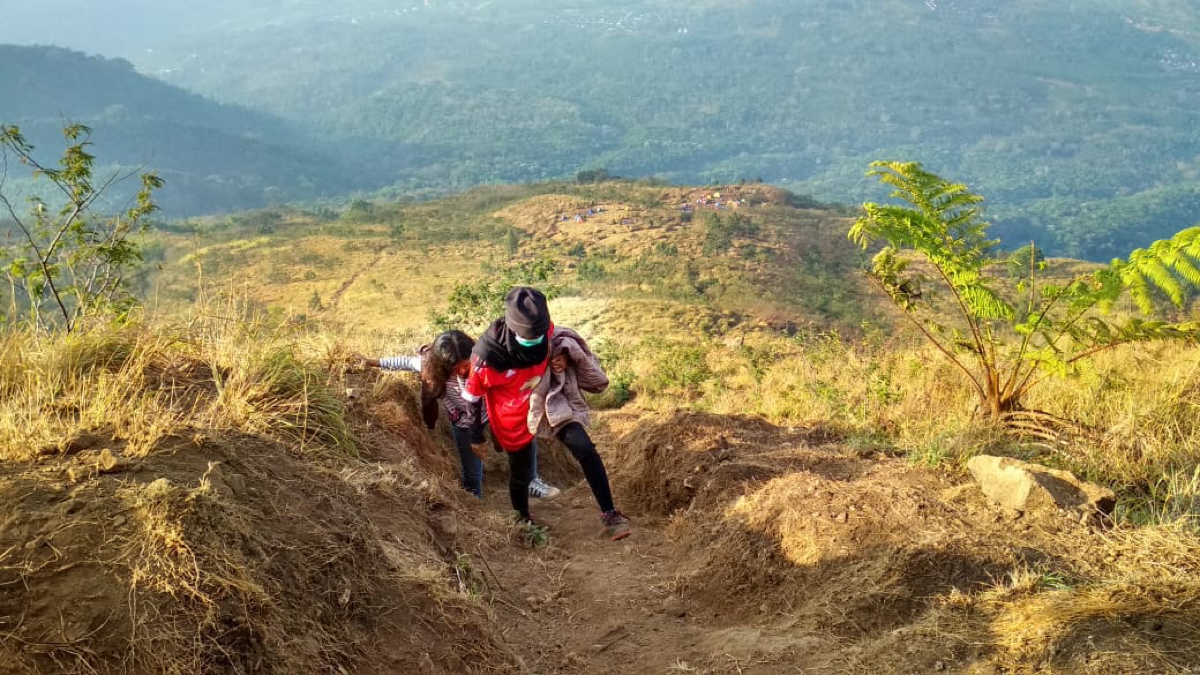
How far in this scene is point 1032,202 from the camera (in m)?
124

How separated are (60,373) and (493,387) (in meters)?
2.23

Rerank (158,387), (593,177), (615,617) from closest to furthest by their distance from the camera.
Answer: (158,387), (615,617), (593,177)

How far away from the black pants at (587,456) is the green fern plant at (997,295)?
2.51m

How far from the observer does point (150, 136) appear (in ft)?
443

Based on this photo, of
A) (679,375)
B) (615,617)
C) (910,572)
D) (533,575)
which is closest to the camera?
(910,572)

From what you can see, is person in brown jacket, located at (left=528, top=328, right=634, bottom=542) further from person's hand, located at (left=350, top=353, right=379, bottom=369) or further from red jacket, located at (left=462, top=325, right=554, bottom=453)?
person's hand, located at (left=350, top=353, right=379, bottom=369)

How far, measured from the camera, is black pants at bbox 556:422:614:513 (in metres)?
5.17

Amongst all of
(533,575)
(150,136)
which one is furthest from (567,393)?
(150,136)

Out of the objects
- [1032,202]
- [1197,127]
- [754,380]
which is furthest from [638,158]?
[754,380]

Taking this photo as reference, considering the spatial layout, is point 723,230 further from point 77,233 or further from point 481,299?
point 77,233

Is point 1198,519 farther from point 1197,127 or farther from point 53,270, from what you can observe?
point 1197,127

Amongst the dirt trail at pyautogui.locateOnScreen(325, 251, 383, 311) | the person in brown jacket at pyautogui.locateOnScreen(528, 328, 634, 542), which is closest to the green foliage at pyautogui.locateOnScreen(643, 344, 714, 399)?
the person in brown jacket at pyautogui.locateOnScreen(528, 328, 634, 542)

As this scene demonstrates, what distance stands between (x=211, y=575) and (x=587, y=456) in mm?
2720

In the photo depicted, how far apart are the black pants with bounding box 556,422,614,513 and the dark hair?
1.11 m
